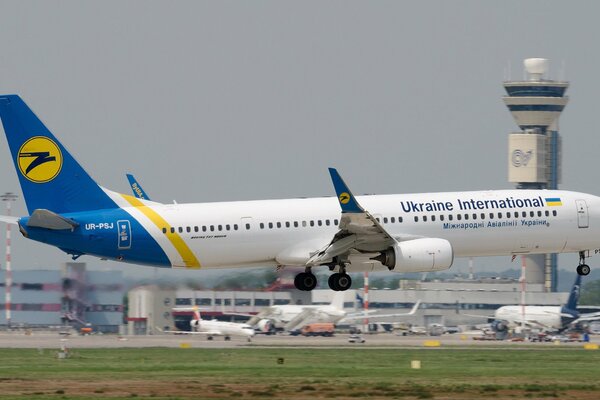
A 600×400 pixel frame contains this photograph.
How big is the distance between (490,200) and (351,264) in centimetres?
775

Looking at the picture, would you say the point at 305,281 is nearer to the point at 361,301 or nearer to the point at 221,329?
the point at 221,329

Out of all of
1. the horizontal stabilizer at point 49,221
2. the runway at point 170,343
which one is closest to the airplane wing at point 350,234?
the horizontal stabilizer at point 49,221

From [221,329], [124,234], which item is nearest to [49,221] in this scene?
[124,234]

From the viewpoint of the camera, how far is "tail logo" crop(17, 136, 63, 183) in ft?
202

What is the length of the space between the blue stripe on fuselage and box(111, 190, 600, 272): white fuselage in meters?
0.48

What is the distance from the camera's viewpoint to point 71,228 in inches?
2398

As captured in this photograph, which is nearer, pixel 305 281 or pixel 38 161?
pixel 38 161

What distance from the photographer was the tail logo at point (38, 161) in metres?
61.6

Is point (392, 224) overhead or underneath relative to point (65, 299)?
overhead

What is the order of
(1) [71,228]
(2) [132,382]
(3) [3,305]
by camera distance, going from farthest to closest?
(3) [3,305]
(1) [71,228]
(2) [132,382]

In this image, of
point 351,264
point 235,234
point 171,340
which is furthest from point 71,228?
point 171,340

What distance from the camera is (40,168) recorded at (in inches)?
2431

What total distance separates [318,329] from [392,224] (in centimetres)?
4655

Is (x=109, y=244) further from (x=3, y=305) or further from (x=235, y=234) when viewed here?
(x=3, y=305)
